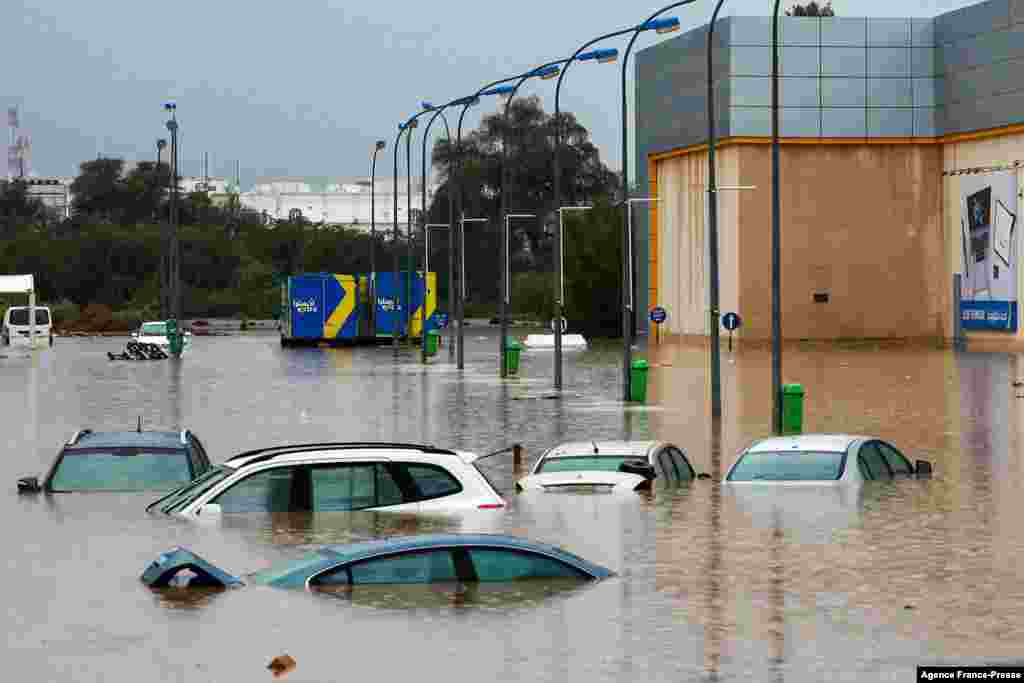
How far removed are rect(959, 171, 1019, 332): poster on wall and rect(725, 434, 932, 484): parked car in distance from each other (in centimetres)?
5909

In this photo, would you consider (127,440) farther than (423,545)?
Yes

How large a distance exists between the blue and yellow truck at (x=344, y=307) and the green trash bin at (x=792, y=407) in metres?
55.4

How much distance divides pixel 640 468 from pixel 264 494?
6089mm

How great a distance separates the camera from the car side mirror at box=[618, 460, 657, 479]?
77.6 feet

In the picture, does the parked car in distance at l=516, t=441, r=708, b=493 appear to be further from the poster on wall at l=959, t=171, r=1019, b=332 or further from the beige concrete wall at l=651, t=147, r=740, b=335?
the beige concrete wall at l=651, t=147, r=740, b=335

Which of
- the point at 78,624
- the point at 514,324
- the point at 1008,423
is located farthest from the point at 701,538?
the point at 514,324

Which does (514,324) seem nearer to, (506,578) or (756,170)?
(756,170)

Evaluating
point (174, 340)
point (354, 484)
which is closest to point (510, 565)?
point (354, 484)

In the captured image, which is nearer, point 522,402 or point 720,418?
point 720,418

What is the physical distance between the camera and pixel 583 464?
2438 cm

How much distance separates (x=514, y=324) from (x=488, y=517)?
122 m

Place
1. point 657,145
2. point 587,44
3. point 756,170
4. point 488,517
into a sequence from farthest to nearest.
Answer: point 657,145 → point 756,170 → point 587,44 → point 488,517

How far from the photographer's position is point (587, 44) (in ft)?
165

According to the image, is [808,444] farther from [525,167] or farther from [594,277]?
[525,167]
